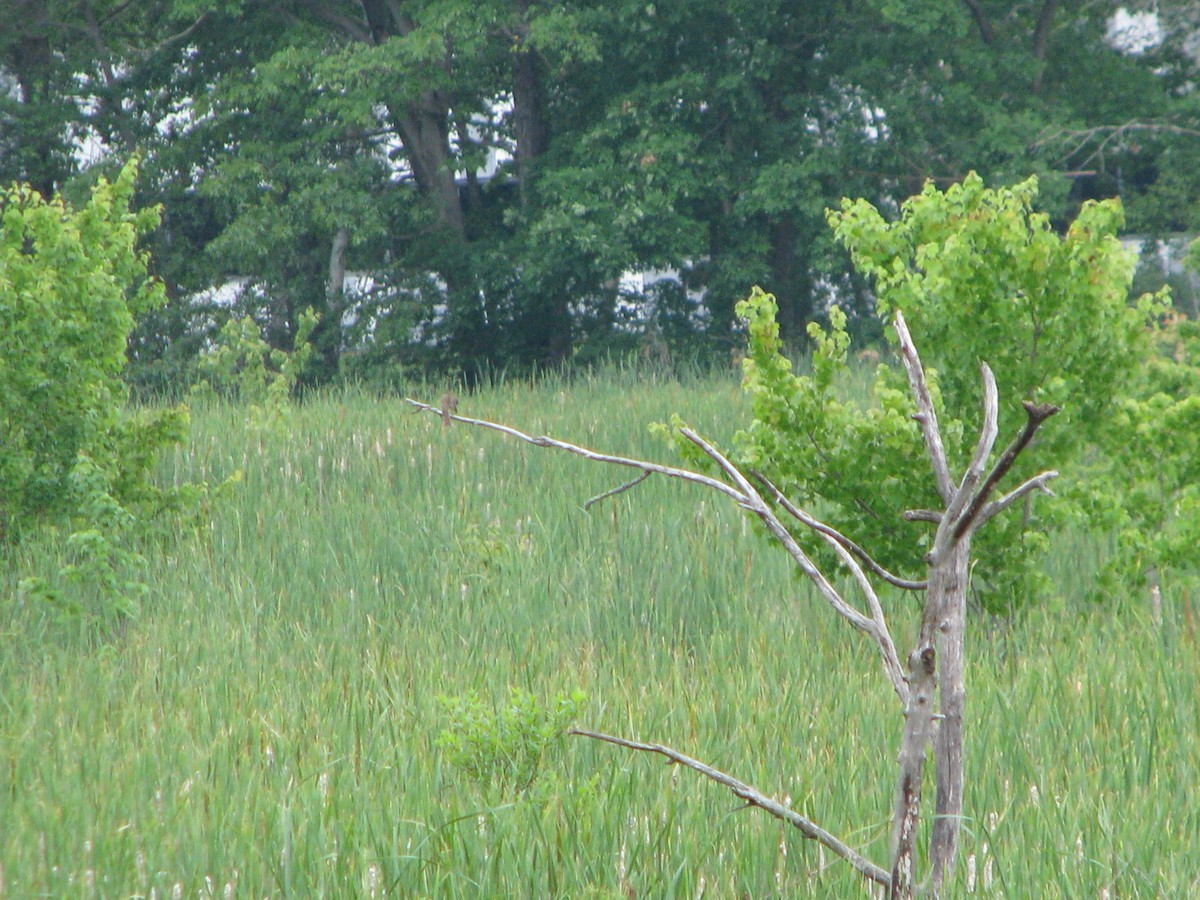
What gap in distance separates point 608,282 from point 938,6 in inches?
265

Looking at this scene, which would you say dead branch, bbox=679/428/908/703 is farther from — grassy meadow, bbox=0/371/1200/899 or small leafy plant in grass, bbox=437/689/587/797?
small leafy plant in grass, bbox=437/689/587/797

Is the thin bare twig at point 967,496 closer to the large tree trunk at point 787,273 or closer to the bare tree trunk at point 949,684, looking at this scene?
the bare tree trunk at point 949,684

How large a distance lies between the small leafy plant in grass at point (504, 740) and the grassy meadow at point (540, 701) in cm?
7

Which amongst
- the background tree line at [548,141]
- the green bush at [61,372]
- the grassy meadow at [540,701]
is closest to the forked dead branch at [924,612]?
the grassy meadow at [540,701]

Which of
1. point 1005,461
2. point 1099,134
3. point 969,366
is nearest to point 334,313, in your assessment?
point 1099,134

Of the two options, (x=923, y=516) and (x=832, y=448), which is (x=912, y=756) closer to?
(x=923, y=516)

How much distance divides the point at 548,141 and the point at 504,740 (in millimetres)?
18069

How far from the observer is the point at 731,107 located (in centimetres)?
1817

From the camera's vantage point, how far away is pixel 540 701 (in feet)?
13.6

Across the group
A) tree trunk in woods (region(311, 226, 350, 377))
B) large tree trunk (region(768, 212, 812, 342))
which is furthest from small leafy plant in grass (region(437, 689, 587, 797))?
tree trunk in woods (region(311, 226, 350, 377))

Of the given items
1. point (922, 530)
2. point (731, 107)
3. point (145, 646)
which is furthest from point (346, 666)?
point (731, 107)

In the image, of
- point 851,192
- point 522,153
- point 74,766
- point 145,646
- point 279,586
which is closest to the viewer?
point 74,766

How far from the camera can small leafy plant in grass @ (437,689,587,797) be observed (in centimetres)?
319

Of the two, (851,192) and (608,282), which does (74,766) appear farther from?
(608,282)
